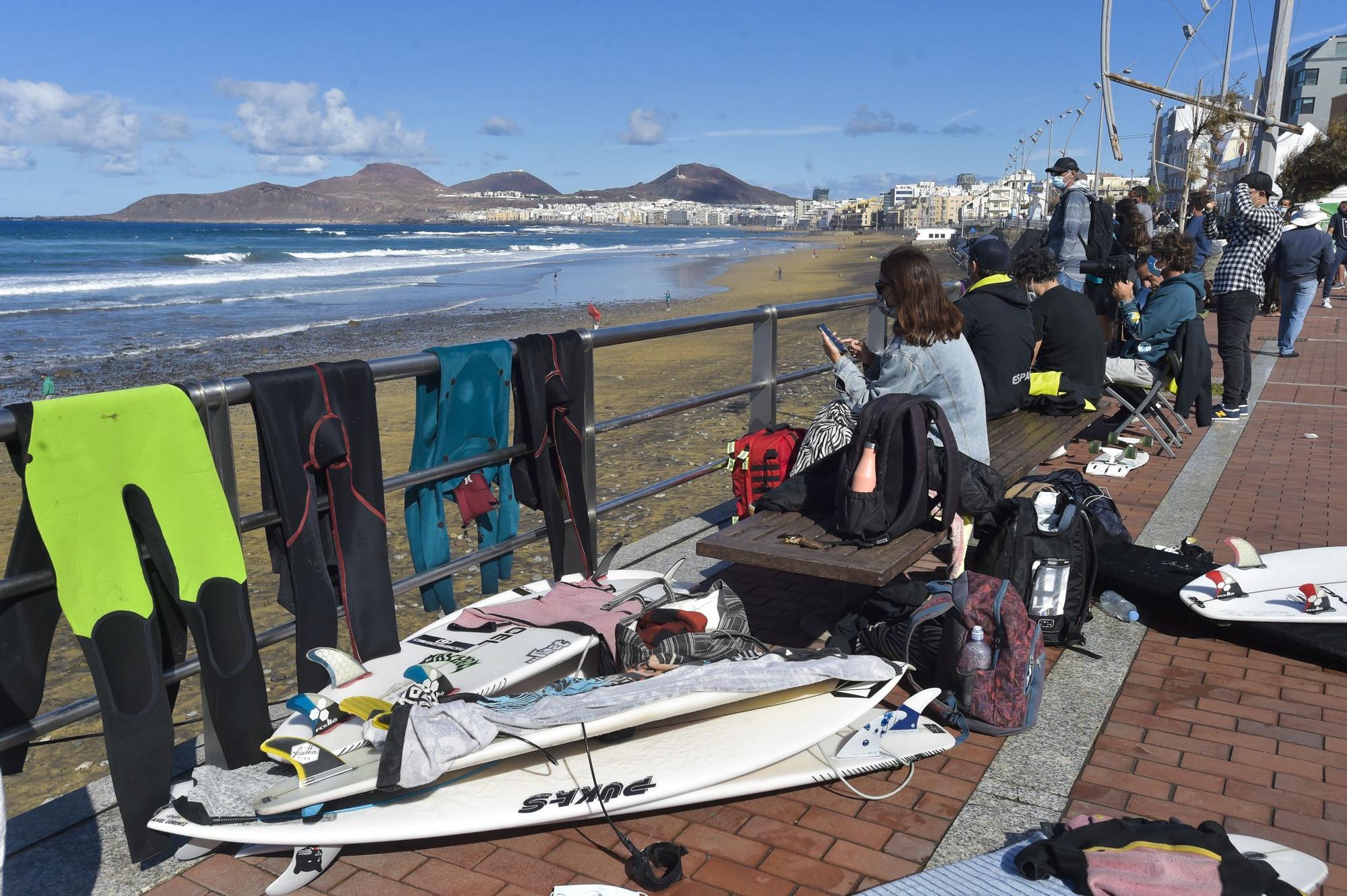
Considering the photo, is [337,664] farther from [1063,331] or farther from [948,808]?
[1063,331]

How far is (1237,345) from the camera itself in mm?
9383

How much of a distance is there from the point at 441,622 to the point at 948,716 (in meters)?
1.84

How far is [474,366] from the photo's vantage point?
399 centimetres

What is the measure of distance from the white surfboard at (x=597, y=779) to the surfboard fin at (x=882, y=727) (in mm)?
46

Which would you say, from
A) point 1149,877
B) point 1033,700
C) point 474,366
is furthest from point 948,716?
point 474,366

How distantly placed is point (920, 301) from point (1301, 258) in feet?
32.5

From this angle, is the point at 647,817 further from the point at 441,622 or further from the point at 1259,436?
the point at 1259,436

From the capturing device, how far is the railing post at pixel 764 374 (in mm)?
5891

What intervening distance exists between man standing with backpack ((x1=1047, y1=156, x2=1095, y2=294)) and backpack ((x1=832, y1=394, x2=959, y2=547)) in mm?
6450

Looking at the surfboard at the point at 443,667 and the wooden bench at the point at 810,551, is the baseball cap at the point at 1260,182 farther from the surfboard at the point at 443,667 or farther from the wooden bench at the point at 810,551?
the surfboard at the point at 443,667

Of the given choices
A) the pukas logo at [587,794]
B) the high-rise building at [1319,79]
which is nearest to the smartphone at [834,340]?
the pukas logo at [587,794]

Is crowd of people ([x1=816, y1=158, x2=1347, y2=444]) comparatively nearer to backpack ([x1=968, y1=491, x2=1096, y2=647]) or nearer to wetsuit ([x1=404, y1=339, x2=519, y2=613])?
backpack ([x1=968, y1=491, x2=1096, y2=647])

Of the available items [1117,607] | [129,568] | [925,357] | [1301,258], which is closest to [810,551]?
[925,357]

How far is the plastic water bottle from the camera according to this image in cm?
467
